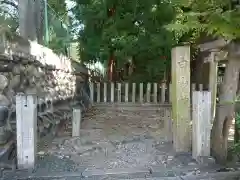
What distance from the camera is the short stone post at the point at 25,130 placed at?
286cm

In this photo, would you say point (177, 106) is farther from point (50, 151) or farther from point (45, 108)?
point (45, 108)

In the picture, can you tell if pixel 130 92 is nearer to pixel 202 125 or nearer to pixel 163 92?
pixel 163 92

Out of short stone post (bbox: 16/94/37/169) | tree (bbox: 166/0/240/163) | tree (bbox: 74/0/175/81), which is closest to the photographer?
tree (bbox: 166/0/240/163)

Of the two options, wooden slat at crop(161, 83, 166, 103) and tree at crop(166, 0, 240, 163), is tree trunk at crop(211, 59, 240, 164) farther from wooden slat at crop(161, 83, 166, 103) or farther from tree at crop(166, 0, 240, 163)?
wooden slat at crop(161, 83, 166, 103)

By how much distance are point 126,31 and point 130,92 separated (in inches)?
78.8

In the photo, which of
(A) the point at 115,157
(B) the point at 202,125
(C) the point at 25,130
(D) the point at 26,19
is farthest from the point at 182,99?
(D) the point at 26,19

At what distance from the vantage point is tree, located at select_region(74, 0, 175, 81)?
798 cm

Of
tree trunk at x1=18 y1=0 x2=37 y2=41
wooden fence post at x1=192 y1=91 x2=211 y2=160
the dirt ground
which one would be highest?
tree trunk at x1=18 y1=0 x2=37 y2=41

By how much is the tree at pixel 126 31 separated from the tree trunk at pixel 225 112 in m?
4.49

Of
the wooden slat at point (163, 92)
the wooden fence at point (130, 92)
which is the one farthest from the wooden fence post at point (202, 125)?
the wooden slat at point (163, 92)

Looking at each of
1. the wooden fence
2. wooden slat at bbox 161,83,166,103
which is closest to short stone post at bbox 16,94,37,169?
the wooden fence

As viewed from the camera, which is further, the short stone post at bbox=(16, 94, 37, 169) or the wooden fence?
the wooden fence

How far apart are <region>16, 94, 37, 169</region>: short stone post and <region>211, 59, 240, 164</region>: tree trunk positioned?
80.7 inches

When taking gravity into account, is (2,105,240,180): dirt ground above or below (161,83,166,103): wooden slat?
below
